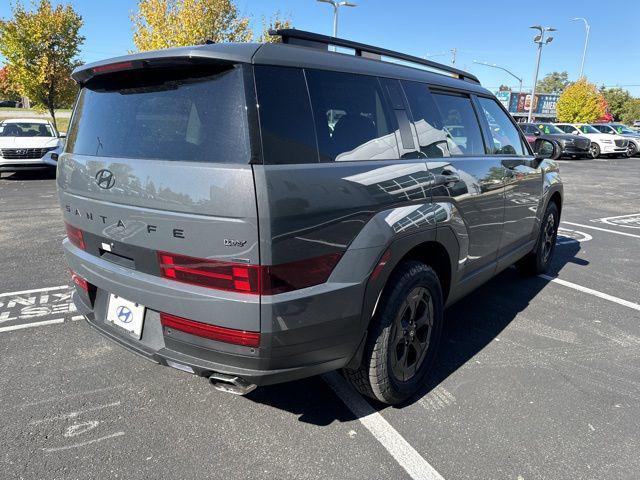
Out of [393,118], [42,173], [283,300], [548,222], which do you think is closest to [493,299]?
[548,222]

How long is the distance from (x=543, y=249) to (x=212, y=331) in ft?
14.3

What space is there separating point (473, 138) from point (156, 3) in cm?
1989

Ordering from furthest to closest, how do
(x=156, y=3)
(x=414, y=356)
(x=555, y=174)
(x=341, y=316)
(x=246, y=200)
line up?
(x=156, y=3), (x=555, y=174), (x=414, y=356), (x=341, y=316), (x=246, y=200)

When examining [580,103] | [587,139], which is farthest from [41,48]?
[580,103]

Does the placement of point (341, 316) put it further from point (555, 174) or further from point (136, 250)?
point (555, 174)

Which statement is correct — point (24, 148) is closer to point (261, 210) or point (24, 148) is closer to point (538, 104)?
point (261, 210)

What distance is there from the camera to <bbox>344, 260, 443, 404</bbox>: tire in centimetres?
245

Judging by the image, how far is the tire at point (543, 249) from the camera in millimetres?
4996

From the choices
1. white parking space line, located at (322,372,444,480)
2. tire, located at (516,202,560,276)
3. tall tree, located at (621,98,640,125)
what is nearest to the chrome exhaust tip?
white parking space line, located at (322,372,444,480)

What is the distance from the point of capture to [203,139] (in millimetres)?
1999

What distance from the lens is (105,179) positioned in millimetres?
2270

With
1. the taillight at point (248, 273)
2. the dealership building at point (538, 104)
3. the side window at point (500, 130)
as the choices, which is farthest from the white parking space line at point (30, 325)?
the dealership building at point (538, 104)

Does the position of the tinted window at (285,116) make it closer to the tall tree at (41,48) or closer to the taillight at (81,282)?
the taillight at (81,282)

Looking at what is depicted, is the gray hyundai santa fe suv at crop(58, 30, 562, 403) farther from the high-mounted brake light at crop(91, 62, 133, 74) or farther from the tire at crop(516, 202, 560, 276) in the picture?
the tire at crop(516, 202, 560, 276)
